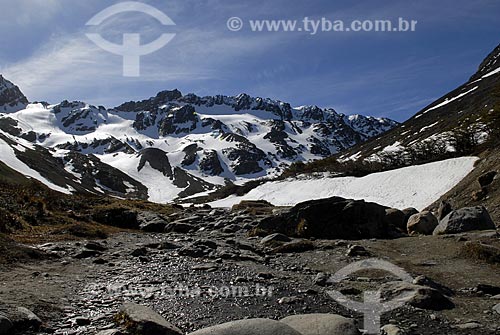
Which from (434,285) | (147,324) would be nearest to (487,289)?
(434,285)

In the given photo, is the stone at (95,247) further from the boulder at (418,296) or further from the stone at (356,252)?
the boulder at (418,296)

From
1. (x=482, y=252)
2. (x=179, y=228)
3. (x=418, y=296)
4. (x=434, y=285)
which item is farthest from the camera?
(x=179, y=228)

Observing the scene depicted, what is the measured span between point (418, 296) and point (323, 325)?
3.54m

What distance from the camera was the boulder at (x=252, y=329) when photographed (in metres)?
7.48

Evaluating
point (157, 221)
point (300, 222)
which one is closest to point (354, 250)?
point (300, 222)

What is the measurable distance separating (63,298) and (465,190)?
29603mm

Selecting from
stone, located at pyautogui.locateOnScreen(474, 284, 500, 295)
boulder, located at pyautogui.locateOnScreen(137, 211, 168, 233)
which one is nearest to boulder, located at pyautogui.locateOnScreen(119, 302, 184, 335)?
stone, located at pyautogui.locateOnScreen(474, 284, 500, 295)

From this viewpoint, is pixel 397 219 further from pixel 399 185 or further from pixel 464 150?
pixel 464 150

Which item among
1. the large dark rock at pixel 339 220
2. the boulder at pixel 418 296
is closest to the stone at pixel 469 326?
the boulder at pixel 418 296

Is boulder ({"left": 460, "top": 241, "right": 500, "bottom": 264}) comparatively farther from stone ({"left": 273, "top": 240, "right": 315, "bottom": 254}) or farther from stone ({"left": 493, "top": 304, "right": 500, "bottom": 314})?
stone ({"left": 273, "top": 240, "right": 315, "bottom": 254})

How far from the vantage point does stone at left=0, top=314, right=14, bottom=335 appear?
830 cm

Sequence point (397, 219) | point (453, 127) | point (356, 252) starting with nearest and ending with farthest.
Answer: point (356, 252) < point (397, 219) < point (453, 127)

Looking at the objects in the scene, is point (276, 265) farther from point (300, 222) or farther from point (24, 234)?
point (24, 234)

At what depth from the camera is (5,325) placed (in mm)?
8391
